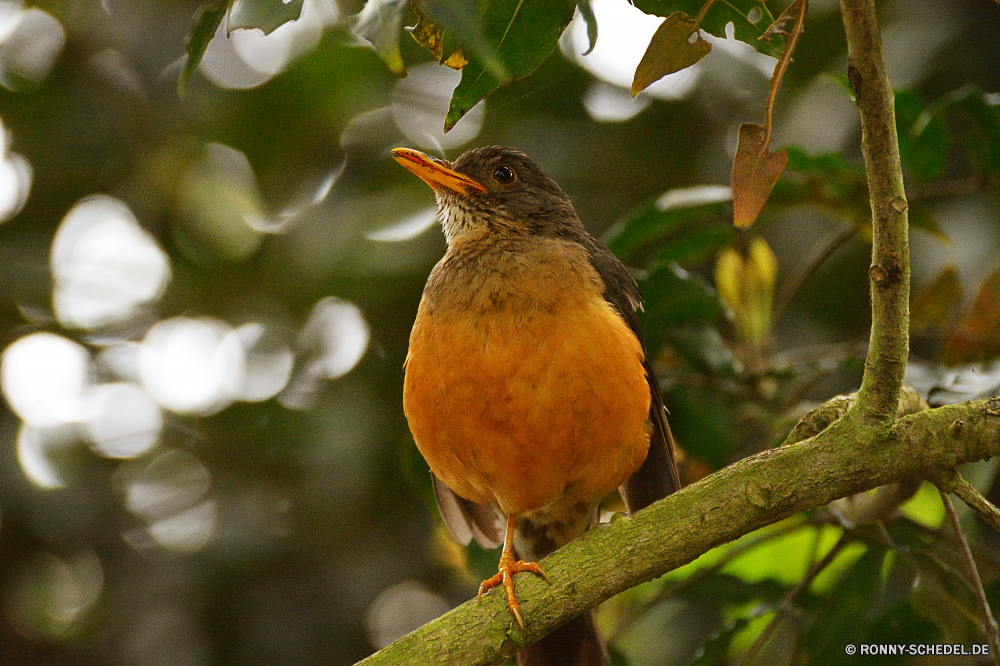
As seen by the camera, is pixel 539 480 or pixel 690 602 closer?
pixel 539 480

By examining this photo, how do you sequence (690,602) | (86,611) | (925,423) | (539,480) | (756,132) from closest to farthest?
1. (756,132)
2. (925,423)
3. (539,480)
4. (690,602)
5. (86,611)

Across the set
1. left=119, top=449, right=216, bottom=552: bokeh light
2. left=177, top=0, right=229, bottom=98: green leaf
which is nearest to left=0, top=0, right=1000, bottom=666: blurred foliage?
left=119, top=449, right=216, bottom=552: bokeh light

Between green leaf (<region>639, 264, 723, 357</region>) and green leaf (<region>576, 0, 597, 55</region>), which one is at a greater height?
green leaf (<region>576, 0, 597, 55</region>)

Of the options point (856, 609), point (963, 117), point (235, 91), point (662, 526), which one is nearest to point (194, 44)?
point (662, 526)

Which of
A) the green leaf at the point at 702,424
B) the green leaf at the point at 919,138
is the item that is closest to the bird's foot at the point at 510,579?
the green leaf at the point at 702,424

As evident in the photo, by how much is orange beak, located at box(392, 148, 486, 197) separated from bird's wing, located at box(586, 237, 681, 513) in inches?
26.4

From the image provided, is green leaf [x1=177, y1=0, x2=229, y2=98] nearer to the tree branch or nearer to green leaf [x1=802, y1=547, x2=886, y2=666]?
the tree branch

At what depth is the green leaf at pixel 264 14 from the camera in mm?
2184

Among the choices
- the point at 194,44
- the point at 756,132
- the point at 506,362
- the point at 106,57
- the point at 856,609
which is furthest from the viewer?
the point at 106,57

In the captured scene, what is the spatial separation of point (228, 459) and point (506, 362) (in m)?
3.95

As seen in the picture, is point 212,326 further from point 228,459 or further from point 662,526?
point 662,526

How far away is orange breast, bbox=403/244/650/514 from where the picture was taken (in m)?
3.41

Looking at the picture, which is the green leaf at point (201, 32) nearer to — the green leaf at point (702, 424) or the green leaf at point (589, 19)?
the green leaf at point (589, 19)

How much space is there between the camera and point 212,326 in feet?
21.8
